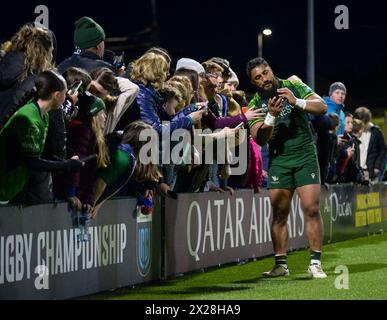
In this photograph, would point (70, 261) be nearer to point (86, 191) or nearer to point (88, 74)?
point (86, 191)

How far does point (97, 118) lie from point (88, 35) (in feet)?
4.51

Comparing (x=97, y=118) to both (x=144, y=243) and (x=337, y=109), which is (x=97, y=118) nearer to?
(x=144, y=243)

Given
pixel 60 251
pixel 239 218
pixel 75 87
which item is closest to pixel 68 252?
pixel 60 251

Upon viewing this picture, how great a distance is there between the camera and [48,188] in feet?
28.0

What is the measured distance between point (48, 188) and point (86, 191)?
60 centimetres

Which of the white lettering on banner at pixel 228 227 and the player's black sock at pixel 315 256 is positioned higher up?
the white lettering on banner at pixel 228 227

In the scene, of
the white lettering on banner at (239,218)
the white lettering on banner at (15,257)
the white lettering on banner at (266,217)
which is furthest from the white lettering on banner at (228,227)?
the white lettering on banner at (15,257)

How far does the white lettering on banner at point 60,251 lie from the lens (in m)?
7.86

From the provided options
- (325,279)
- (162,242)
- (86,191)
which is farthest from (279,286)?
(86,191)

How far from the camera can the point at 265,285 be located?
33.1 feet

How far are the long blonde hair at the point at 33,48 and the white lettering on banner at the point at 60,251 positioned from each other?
4.39 feet

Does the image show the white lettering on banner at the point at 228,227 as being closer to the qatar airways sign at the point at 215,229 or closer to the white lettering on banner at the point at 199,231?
the qatar airways sign at the point at 215,229

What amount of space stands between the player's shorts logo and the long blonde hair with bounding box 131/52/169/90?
126 centimetres

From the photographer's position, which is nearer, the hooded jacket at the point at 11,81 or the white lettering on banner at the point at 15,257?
the white lettering on banner at the point at 15,257
